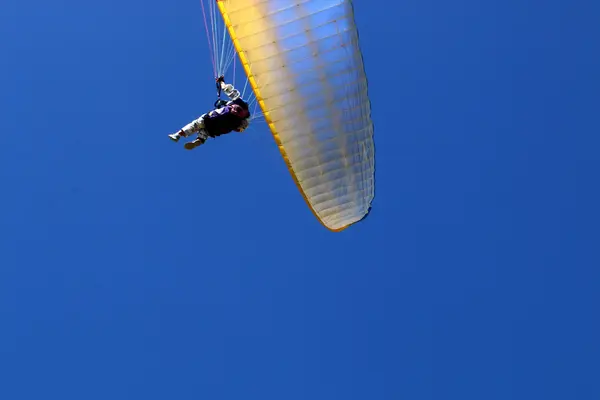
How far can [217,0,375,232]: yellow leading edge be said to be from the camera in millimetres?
13556

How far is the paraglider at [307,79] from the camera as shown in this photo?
1356 cm

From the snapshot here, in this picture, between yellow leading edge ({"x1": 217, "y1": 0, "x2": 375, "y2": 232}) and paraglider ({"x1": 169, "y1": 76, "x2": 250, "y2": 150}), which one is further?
paraglider ({"x1": 169, "y1": 76, "x2": 250, "y2": 150})

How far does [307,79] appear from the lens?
13.9 meters

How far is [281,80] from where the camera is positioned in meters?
13.9

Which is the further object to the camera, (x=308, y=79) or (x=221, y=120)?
(x=221, y=120)

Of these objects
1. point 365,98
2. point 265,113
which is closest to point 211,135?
point 265,113

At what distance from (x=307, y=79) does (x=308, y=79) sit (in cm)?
2

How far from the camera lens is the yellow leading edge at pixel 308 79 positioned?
13.6 meters

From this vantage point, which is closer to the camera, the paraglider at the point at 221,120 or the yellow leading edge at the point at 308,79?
the yellow leading edge at the point at 308,79

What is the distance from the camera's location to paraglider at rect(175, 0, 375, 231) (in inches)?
534

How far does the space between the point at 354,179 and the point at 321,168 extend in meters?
0.76

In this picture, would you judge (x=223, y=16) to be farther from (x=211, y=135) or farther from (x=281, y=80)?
(x=211, y=135)

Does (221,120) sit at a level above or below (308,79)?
above

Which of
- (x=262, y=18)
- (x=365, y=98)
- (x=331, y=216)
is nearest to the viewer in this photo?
(x=262, y=18)
